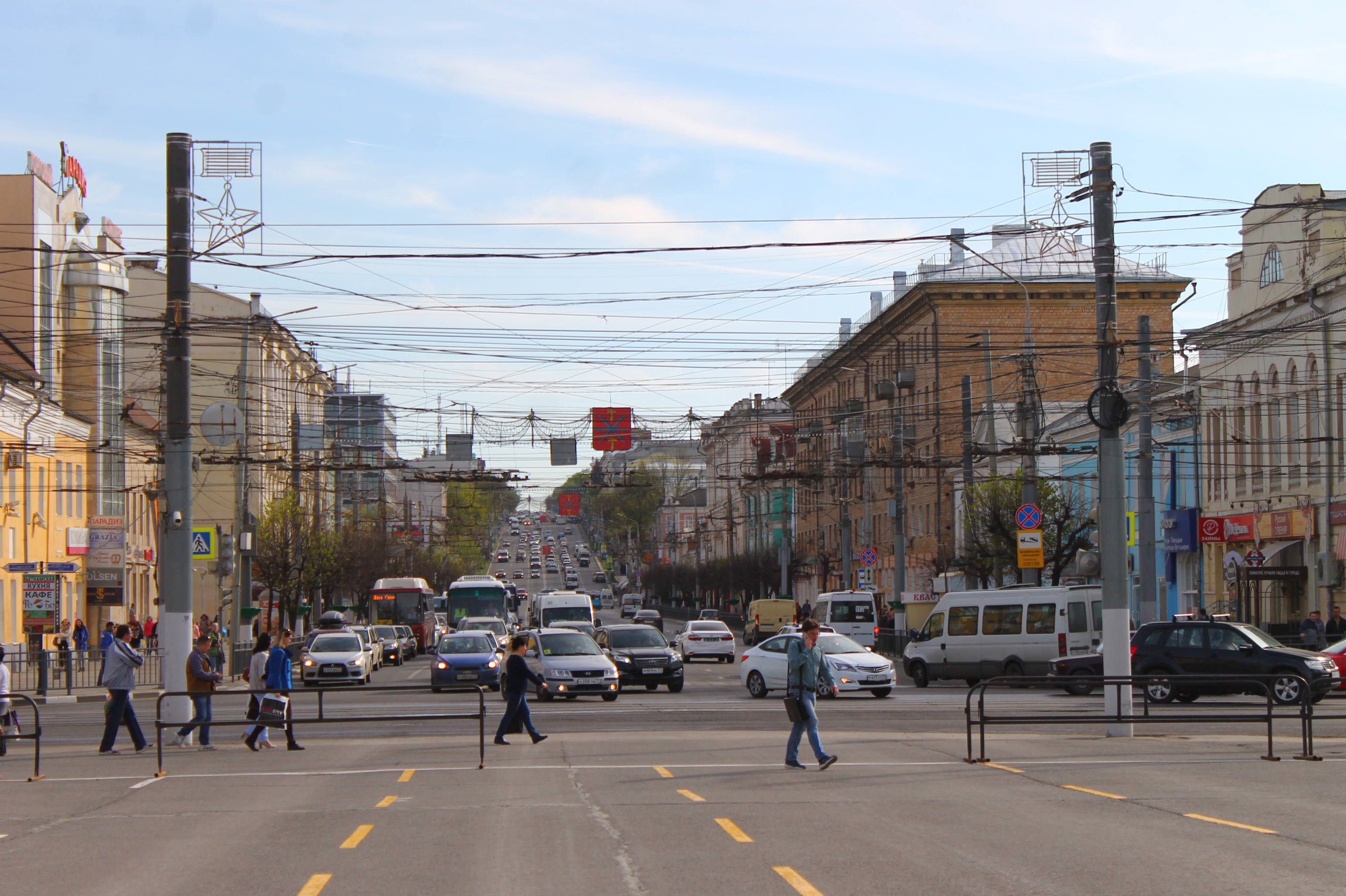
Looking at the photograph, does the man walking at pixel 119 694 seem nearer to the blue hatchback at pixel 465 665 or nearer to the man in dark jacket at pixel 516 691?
the man in dark jacket at pixel 516 691

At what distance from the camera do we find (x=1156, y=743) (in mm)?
19750

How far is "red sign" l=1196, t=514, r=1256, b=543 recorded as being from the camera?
44.8 meters

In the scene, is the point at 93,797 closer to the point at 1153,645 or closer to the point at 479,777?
the point at 479,777

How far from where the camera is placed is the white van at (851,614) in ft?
179

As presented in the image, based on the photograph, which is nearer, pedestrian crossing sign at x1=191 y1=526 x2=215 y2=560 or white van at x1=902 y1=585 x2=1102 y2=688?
white van at x1=902 y1=585 x2=1102 y2=688

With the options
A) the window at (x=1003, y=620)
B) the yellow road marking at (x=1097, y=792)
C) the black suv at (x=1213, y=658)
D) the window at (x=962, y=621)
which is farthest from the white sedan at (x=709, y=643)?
the yellow road marking at (x=1097, y=792)

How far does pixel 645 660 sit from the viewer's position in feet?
111

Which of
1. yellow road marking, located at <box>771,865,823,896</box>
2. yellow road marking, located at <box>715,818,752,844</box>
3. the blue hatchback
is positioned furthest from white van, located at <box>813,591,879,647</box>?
yellow road marking, located at <box>771,865,823,896</box>

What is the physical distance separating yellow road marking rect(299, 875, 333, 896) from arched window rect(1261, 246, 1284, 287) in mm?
39866

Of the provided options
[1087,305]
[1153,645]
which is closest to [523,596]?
[1087,305]

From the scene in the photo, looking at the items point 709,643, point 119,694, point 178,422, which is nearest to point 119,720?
point 119,694

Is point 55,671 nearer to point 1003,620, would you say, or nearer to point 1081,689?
point 1003,620

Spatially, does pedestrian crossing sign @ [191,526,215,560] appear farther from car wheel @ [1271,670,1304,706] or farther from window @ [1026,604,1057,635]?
car wheel @ [1271,670,1304,706]

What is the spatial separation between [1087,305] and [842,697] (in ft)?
135
